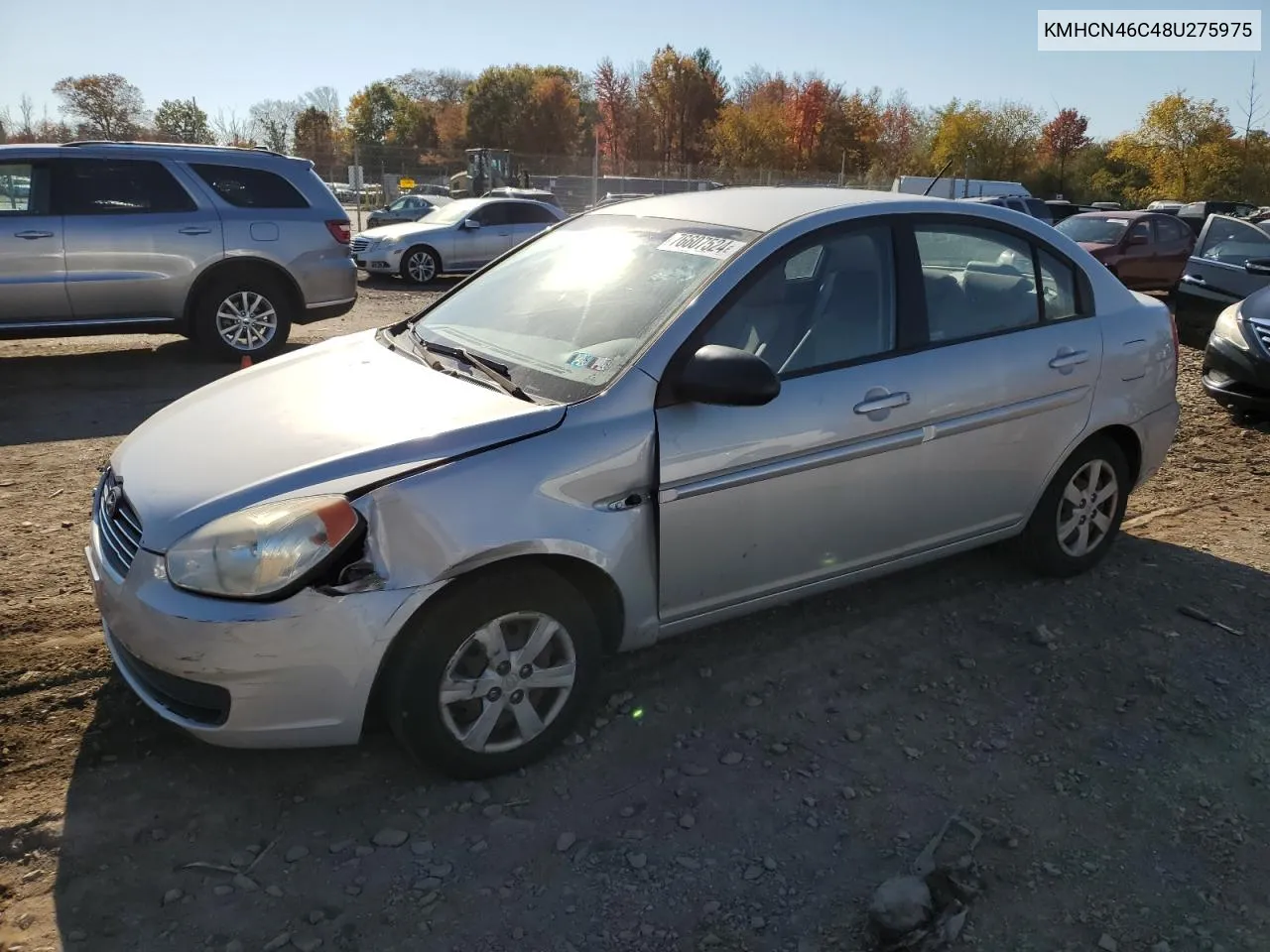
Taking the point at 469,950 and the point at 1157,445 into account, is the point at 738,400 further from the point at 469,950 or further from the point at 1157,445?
the point at 1157,445

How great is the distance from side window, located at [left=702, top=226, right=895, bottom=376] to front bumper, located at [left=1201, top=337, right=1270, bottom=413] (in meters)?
5.02

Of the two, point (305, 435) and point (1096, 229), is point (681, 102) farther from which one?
point (305, 435)

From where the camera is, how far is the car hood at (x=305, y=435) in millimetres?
2768

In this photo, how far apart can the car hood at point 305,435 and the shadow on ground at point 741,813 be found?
83 cm

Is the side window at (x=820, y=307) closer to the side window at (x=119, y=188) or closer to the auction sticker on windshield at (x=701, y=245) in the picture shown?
the auction sticker on windshield at (x=701, y=245)

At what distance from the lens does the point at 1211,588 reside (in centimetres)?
459

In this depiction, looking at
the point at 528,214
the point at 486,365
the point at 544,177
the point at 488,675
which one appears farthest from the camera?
the point at 544,177

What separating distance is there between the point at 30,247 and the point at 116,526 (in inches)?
243

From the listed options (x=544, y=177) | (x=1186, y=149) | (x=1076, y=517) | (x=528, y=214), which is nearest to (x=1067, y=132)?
(x=1186, y=149)

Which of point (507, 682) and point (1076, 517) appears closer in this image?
point (507, 682)

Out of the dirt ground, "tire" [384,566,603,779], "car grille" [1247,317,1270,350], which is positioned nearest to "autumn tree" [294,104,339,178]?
"car grille" [1247,317,1270,350]

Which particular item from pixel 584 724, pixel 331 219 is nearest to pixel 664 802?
pixel 584 724

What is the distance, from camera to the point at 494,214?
56.4 feet

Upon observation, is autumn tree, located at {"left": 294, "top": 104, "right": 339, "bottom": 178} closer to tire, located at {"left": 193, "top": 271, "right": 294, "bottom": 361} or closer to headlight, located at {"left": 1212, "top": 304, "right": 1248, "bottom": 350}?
tire, located at {"left": 193, "top": 271, "right": 294, "bottom": 361}
